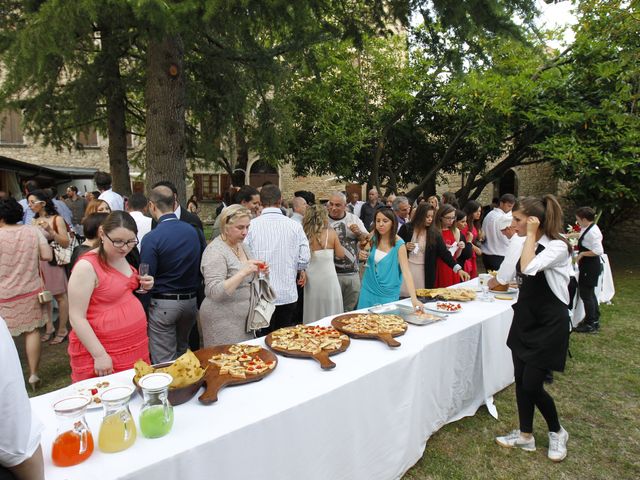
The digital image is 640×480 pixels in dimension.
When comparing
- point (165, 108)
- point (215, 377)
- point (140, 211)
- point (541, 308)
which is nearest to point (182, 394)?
point (215, 377)

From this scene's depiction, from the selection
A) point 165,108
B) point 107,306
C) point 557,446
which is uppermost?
point 165,108

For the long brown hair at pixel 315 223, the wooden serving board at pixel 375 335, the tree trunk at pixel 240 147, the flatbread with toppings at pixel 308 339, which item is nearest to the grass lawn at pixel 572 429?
the wooden serving board at pixel 375 335

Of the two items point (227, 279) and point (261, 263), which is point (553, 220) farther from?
point (227, 279)

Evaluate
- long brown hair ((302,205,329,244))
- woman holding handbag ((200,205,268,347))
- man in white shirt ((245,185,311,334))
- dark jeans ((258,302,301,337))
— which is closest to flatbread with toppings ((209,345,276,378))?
woman holding handbag ((200,205,268,347))

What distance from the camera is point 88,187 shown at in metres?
17.1

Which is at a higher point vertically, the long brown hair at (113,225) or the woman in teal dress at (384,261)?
the long brown hair at (113,225)

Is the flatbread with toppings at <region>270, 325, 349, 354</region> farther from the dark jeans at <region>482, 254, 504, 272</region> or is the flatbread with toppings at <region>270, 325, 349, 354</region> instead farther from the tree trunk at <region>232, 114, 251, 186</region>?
the tree trunk at <region>232, 114, 251, 186</region>

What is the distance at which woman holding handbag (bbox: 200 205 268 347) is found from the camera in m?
2.67

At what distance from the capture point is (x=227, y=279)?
2666 mm

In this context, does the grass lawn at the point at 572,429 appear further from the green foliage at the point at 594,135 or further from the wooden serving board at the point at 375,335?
the green foliage at the point at 594,135

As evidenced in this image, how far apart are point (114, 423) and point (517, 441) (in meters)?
2.58

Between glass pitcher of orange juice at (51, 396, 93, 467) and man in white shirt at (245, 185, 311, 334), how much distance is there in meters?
2.06

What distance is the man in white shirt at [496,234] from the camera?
5.84 m

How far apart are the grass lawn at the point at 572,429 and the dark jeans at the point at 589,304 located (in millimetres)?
561
